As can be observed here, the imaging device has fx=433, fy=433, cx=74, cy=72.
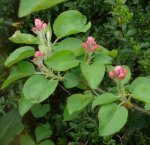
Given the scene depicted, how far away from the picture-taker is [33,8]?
1.47 meters

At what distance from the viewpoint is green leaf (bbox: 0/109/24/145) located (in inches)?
81.7

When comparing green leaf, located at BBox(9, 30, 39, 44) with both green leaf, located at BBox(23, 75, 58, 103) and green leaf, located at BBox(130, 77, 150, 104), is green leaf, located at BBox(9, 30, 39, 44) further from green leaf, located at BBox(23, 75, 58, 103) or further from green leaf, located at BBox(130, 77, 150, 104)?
green leaf, located at BBox(130, 77, 150, 104)

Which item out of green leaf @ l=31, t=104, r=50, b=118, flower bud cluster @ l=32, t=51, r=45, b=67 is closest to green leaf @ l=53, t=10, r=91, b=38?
flower bud cluster @ l=32, t=51, r=45, b=67

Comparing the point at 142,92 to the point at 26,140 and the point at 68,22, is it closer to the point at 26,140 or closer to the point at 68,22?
the point at 68,22

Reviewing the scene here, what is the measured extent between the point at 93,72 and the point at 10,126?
2.36 ft

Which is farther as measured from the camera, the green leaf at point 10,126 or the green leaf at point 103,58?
the green leaf at point 10,126

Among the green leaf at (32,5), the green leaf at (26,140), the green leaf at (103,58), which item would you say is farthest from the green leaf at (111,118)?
the green leaf at (26,140)

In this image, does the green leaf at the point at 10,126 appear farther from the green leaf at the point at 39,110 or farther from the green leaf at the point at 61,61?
A: the green leaf at the point at 61,61

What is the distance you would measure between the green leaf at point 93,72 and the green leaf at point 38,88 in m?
0.13

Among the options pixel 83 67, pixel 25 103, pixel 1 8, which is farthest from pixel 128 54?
pixel 1 8

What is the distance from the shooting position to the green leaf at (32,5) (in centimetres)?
146

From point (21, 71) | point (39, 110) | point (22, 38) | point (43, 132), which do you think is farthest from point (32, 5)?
point (43, 132)

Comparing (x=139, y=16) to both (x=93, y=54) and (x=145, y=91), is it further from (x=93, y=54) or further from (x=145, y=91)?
(x=145, y=91)

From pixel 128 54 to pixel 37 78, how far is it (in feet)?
1.60
